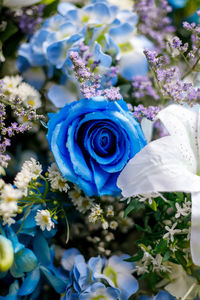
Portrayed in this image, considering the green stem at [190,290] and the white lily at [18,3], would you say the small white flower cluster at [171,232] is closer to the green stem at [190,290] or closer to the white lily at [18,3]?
the green stem at [190,290]

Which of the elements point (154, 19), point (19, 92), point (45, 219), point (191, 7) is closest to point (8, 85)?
point (19, 92)

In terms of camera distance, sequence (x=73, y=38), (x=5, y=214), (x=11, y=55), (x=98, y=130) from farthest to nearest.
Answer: (x=11, y=55), (x=73, y=38), (x=98, y=130), (x=5, y=214)

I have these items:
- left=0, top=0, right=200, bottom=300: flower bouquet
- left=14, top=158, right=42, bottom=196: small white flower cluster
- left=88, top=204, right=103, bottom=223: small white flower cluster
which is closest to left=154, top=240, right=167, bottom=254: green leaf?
left=0, top=0, right=200, bottom=300: flower bouquet

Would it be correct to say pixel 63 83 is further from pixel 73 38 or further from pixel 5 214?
pixel 5 214

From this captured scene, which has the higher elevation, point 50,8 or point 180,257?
point 50,8

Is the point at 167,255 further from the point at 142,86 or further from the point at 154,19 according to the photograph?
the point at 154,19

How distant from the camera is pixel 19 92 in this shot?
665mm

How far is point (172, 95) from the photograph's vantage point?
60 cm

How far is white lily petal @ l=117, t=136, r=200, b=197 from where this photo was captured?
1.63ft

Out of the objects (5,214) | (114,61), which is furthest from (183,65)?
(5,214)

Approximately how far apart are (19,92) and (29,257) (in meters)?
0.29

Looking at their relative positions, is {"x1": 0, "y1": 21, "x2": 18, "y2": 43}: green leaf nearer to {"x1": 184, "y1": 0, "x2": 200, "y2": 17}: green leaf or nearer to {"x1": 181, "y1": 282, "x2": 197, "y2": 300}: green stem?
{"x1": 184, "y1": 0, "x2": 200, "y2": 17}: green leaf

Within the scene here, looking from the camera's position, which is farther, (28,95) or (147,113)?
(28,95)

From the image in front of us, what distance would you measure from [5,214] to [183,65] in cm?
56
